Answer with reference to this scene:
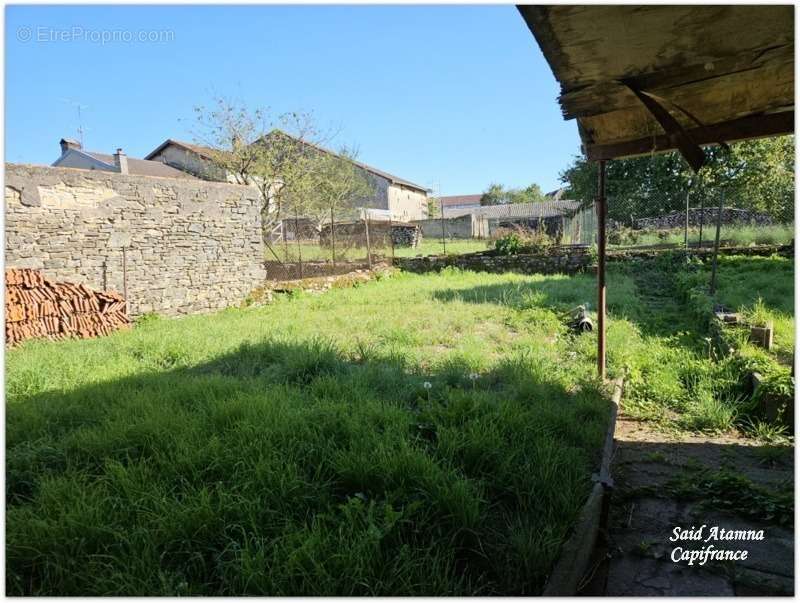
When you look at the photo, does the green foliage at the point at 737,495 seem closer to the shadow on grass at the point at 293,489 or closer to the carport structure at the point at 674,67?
the shadow on grass at the point at 293,489

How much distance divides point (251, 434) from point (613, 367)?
3.68 metres

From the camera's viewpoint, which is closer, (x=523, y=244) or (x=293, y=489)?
(x=293, y=489)

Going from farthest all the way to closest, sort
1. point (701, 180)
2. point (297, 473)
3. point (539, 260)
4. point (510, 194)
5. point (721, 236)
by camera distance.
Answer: point (510, 194) → point (721, 236) → point (539, 260) → point (701, 180) → point (297, 473)

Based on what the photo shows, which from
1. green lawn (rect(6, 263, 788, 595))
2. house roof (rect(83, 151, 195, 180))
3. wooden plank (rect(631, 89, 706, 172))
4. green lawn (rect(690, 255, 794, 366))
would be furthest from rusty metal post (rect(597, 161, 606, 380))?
house roof (rect(83, 151, 195, 180))

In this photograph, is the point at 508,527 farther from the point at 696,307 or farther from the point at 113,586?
the point at 696,307

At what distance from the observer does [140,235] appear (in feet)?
28.4

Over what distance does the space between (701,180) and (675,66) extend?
8.64 m

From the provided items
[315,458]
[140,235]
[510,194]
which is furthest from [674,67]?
[510,194]

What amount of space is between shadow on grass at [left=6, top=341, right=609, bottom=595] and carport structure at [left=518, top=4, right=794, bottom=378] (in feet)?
6.64

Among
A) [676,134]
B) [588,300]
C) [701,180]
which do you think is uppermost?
[701,180]

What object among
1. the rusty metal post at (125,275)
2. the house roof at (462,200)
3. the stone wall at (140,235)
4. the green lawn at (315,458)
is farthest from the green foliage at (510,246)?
the house roof at (462,200)

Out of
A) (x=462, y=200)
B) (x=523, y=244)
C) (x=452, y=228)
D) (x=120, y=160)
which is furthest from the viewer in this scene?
(x=462, y=200)

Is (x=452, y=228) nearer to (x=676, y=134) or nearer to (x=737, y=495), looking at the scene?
(x=676, y=134)

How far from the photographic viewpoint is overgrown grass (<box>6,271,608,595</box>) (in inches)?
71.2
